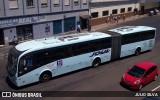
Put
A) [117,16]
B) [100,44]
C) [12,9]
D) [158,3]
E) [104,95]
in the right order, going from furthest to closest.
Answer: [158,3], [117,16], [12,9], [100,44], [104,95]

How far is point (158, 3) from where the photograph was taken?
6725 centimetres

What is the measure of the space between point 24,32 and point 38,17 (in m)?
3.25

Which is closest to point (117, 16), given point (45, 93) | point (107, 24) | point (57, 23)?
point (107, 24)

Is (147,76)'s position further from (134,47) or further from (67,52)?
(134,47)

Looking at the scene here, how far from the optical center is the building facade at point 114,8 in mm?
45319

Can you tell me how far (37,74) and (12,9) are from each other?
51.8 ft

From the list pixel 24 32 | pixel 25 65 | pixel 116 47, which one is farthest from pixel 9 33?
pixel 116 47

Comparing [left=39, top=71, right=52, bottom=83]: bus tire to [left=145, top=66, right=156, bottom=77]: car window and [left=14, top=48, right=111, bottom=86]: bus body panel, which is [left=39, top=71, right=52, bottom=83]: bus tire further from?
[left=145, top=66, right=156, bottom=77]: car window

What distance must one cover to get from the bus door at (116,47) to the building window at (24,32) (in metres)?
15.4

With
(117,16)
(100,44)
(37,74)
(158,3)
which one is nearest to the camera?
(37,74)

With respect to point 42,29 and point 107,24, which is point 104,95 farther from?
point 107,24

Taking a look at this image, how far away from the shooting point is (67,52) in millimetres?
20734

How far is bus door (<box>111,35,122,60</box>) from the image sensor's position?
24.2 m

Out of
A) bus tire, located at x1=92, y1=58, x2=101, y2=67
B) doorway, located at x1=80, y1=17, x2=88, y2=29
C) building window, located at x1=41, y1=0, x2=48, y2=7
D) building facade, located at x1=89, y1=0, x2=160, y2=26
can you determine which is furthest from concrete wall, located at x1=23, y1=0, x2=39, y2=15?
bus tire, located at x1=92, y1=58, x2=101, y2=67
